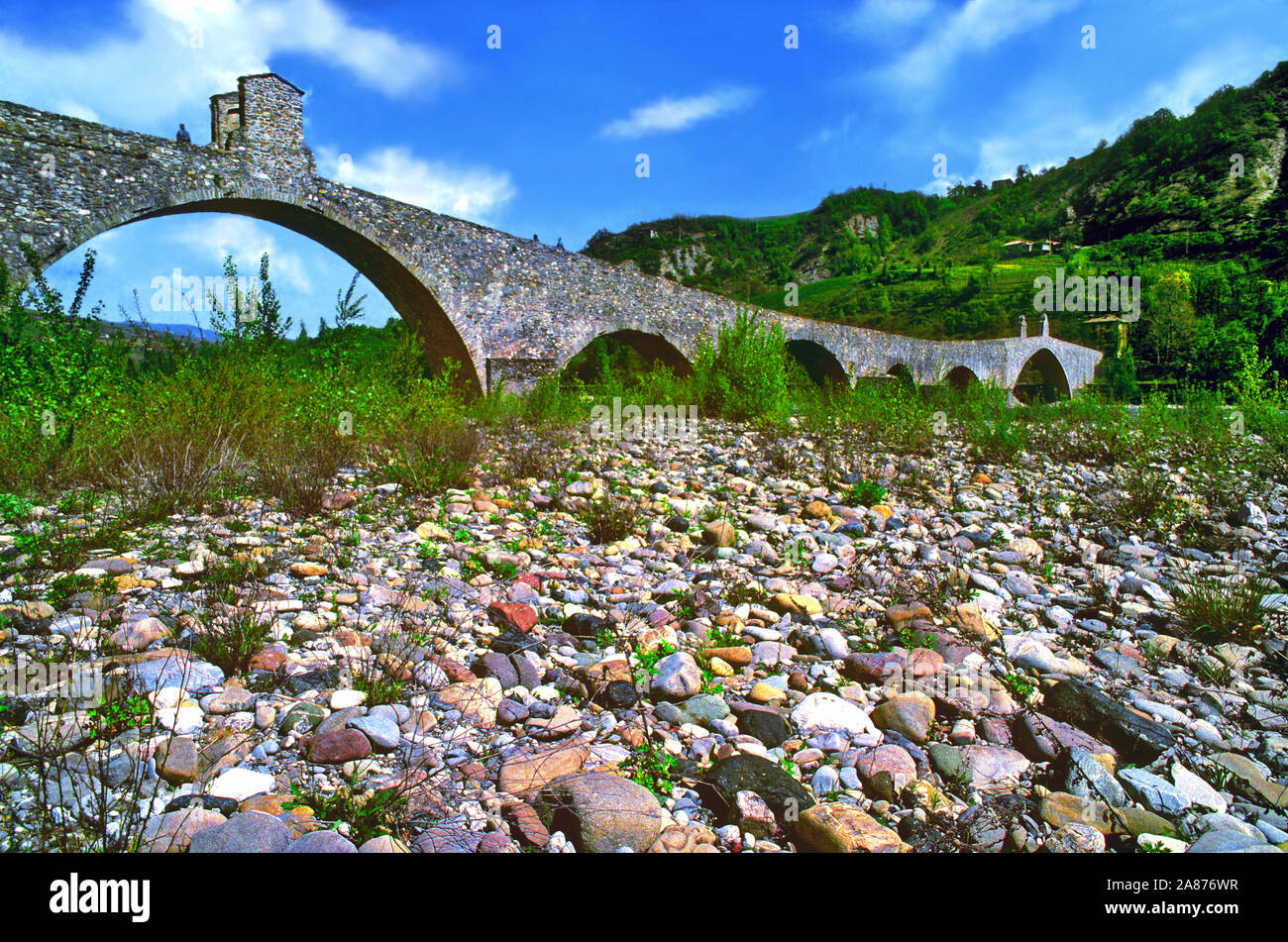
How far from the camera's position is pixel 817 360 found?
24.4m

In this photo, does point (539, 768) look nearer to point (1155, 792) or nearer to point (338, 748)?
point (338, 748)

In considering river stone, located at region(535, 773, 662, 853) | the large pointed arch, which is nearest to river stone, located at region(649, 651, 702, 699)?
river stone, located at region(535, 773, 662, 853)

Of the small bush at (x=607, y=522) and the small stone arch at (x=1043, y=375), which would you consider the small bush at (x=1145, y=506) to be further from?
the small stone arch at (x=1043, y=375)

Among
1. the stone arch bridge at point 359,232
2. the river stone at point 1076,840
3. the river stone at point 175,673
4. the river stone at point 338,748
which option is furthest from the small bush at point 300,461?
the stone arch bridge at point 359,232

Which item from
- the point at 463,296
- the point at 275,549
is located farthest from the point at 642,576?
the point at 463,296

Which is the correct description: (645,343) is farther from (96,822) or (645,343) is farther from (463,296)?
(96,822)

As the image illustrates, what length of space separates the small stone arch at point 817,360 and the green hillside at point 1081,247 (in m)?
17.9

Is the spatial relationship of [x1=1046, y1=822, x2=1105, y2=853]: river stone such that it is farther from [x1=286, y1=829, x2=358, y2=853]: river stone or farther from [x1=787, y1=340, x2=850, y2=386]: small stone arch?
[x1=787, y1=340, x2=850, y2=386]: small stone arch

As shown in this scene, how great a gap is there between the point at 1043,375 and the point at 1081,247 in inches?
1487

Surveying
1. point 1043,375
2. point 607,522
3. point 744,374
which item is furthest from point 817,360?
point 1043,375

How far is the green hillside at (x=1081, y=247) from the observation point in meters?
42.8

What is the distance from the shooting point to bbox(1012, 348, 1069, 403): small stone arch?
129 feet

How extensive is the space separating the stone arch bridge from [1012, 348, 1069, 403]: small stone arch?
2932 centimetres
